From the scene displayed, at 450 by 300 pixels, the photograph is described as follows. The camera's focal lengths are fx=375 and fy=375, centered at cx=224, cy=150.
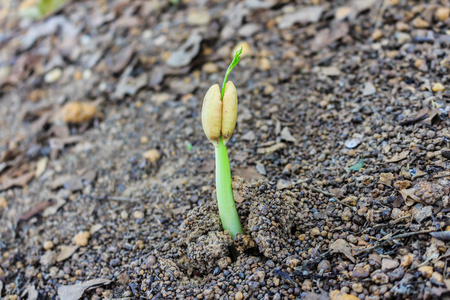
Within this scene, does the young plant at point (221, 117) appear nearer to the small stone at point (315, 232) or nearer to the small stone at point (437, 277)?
the small stone at point (315, 232)

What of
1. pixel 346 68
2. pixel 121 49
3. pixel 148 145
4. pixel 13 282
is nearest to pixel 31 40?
pixel 121 49

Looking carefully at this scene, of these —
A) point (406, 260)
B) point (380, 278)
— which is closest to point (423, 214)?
point (406, 260)

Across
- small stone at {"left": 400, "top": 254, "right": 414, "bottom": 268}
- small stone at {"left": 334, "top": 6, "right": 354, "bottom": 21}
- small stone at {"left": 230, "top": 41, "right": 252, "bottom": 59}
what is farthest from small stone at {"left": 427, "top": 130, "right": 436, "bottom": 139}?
small stone at {"left": 230, "top": 41, "right": 252, "bottom": 59}

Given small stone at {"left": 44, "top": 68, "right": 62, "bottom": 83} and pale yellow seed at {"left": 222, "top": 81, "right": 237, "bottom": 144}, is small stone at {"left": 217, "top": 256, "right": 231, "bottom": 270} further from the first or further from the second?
small stone at {"left": 44, "top": 68, "right": 62, "bottom": 83}

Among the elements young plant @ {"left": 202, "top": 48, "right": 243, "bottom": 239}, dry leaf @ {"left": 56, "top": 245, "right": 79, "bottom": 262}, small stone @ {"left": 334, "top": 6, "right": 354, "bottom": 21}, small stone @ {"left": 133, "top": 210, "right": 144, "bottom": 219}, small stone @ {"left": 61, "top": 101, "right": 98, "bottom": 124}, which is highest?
young plant @ {"left": 202, "top": 48, "right": 243, "bottom": 239}

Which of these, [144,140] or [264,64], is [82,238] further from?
[264,64]

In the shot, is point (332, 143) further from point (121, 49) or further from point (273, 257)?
point (121, 49)

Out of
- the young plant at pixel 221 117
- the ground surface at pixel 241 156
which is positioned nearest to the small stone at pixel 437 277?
the ground surface at pixel 241 156
